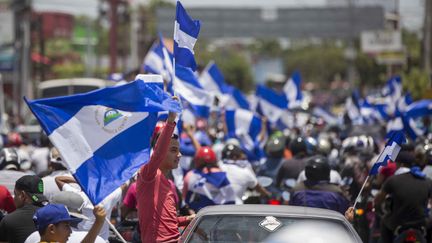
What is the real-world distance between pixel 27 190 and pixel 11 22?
180ft

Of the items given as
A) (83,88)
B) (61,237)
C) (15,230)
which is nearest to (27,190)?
Answer: (15,230)

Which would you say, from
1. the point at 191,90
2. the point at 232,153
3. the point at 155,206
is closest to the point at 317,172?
the point at 232,153

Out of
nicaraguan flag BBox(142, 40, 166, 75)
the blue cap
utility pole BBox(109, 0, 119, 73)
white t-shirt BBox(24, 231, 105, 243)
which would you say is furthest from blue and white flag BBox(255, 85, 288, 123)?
utility pole BBox(109, 0, 119, 73)

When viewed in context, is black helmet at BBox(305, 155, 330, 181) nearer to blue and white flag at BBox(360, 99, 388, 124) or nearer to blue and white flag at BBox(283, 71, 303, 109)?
blue and white flag at BBox(283, 71, 303, 109)

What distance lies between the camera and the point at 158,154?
8219 millimetres

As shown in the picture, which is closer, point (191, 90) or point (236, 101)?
point (191, 90)

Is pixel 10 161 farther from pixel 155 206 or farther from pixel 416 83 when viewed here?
pixel 416 83

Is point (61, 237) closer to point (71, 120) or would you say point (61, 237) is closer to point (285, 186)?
point (71, 120)

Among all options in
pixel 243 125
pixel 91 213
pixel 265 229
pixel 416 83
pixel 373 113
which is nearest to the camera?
pixel 265 229

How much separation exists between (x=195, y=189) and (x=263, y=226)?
4.00m

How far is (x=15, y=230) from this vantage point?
840cm

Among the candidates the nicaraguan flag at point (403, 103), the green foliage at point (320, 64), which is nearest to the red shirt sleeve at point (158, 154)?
the nicaraguan flag at point (403, 103)

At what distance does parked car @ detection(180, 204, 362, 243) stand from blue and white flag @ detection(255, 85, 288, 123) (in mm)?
15637

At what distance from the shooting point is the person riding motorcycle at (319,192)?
35.6ft
